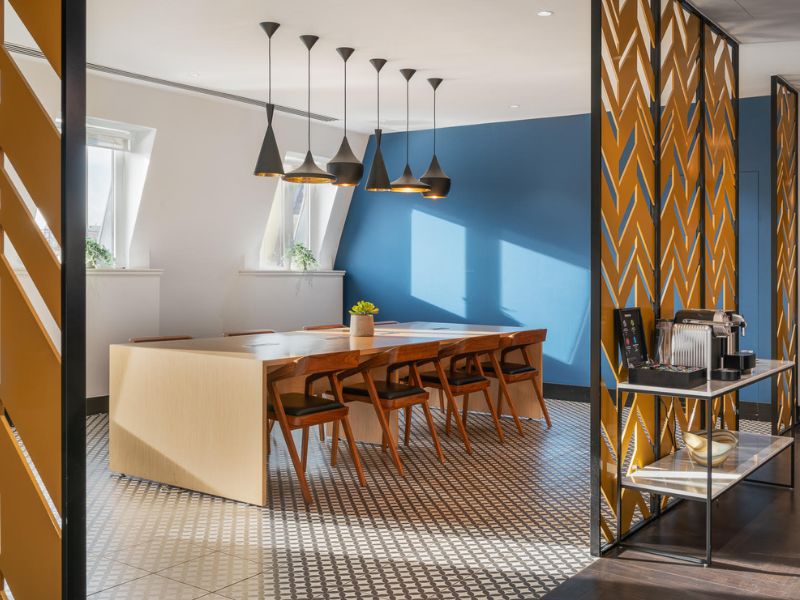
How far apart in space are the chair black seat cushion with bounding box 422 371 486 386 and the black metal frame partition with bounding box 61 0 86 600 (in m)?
4.62

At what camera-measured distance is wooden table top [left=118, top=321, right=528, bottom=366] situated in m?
5.24

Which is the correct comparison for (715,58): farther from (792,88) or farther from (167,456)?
(167,456)

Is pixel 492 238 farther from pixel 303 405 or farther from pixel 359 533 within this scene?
pixel 359 533

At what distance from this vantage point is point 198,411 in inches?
202

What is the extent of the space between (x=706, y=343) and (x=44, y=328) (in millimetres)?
3269

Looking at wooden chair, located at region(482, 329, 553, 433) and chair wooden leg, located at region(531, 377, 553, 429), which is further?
chair wooden leg, located at region(531, 377, 553, 429)

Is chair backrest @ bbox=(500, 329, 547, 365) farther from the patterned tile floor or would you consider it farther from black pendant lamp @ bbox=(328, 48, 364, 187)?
black pendant lamp @ bbox=(328, 48, 364, 187)

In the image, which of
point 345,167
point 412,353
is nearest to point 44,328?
point 412,353

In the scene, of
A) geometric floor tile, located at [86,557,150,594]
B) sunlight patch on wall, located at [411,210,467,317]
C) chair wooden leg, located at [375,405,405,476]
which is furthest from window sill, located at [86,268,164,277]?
geometric floor tile, located at [86,557,150,594]

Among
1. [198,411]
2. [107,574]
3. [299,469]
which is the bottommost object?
[107,574]

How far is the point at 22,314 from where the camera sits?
203 cm

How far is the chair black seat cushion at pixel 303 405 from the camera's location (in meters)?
5.02

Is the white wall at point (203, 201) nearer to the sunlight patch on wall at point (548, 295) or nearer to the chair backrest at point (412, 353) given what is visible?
the sunlight patch on wall at point (548, 295)

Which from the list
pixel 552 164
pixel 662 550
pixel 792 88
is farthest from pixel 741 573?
pixel 552 164
